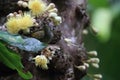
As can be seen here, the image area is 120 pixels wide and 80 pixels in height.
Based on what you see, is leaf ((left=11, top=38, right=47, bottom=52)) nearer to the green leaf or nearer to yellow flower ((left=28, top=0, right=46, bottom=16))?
yellow flower ((left=28, top=0, right=46, bottom=16))

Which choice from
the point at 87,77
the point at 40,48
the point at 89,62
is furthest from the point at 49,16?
the point at 87,77

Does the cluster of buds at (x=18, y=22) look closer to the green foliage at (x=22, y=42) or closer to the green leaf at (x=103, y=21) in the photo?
the green foliage at (x=22, y=42)

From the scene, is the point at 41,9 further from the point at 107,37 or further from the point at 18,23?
the point at 107,37

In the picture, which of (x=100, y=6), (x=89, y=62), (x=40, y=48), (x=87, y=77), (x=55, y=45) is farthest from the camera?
(x=100, y=6)

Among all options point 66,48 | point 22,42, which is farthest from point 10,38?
point 66,48

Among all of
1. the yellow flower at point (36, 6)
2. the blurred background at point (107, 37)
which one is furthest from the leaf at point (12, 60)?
the blurred background at point (107, 37)

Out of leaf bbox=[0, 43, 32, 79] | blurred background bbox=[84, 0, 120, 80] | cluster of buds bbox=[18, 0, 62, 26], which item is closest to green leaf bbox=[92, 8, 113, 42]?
blurred background bbox=[84, 0, 120, 80]

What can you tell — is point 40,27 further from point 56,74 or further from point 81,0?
point 81,0
